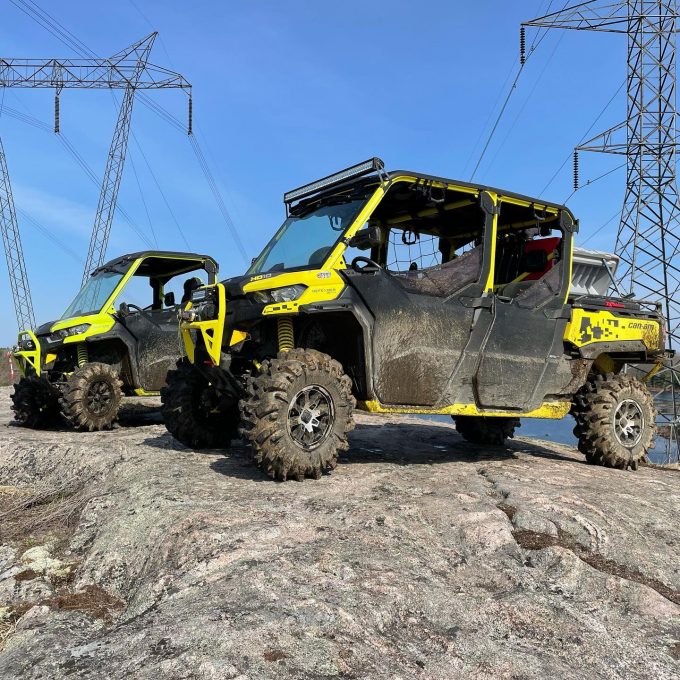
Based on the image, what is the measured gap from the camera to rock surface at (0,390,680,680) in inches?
92.7

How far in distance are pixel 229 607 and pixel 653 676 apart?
1.65 metres

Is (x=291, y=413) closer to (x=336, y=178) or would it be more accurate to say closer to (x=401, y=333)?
(x=401, y=333)

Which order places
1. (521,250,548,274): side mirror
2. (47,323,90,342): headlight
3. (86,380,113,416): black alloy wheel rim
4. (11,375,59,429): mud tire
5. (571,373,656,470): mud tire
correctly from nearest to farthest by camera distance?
1. (571,373,656,470): mud tire
2. (521,250,548,274): side mirror
3. (86,380,113,416): black alloy wheel rim
4. (47,323,90,342): headlight
5. (11,375,59,429): mud tire

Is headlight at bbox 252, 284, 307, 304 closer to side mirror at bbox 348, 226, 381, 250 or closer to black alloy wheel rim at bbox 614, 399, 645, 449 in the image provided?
side mirror at bbox 348, 226, 381, 250

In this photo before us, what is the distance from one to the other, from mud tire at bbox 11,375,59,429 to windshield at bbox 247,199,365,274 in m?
4.31

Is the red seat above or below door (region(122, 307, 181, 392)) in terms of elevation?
above

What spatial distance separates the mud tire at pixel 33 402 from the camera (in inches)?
334

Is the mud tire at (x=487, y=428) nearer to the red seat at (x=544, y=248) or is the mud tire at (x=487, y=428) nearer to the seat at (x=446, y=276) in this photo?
the red seat at (x=544, y=248)

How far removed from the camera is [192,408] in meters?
6.05

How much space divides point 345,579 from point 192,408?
3.42 m

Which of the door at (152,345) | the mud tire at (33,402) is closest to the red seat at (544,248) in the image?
the door at (152,345)

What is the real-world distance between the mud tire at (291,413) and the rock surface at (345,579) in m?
0.17

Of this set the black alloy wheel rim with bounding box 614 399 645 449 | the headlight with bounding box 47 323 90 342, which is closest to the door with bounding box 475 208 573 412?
the black alloy wheel rim with bounding box 614 399 645 449

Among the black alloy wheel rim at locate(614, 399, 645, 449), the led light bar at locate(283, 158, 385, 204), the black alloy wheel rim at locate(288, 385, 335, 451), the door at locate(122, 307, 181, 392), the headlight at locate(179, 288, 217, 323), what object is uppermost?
the led light bar at locate(283, 158, 385, 204)
